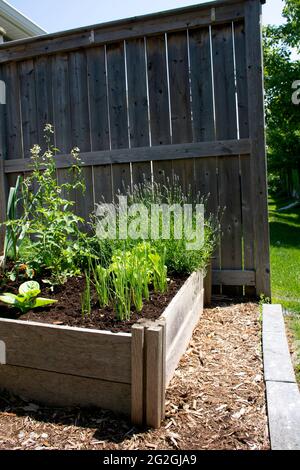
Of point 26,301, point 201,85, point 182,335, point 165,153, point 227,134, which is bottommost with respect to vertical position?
point 182,335

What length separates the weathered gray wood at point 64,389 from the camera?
5.54 ft

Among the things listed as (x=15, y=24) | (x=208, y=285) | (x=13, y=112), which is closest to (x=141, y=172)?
(x=208, y=285)

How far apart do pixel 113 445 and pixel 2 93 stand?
139 inches

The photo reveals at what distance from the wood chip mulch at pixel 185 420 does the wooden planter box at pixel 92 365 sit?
0.06m

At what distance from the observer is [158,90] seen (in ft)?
11.1

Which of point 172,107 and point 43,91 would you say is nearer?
point 172,107

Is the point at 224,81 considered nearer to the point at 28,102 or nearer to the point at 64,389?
the point at 28,102

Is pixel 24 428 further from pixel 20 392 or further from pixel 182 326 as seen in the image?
pixel 182 326

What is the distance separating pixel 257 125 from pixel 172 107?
0.74 meters

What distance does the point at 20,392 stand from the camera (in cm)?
186

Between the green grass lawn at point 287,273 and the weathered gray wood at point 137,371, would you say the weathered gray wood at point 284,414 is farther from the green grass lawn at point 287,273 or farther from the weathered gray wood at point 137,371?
the weathered gray wood at point 137,371

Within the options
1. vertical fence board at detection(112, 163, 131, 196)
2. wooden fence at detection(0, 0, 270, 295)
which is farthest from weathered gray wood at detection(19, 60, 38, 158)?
vertical fence board at detection(112, 163, 131, 196)

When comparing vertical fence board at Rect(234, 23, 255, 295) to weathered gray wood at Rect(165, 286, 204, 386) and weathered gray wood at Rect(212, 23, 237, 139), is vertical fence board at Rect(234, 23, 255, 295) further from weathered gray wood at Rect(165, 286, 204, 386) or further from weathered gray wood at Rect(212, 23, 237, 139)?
weathered gray wood at Rect(165, 286, 204, 386)
